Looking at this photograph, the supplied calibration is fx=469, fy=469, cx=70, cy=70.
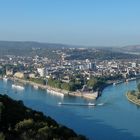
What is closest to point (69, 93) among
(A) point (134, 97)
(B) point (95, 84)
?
(B) point (95, 84)

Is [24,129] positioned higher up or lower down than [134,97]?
higher up

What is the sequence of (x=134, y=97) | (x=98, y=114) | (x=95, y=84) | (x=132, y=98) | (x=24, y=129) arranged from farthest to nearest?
(x=95, y=84)
(x=134, y=97)
(x=132, y=98)
(x=98, y=114)
(x=24, y=129)

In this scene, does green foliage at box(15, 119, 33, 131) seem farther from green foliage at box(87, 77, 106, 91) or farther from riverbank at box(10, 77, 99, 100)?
green foliage at box(87, 77, 106, 91)

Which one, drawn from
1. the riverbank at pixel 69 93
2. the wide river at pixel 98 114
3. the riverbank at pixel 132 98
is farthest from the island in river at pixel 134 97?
the riverbank at pixel 69 93

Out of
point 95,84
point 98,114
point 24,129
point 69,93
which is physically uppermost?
point 24,129

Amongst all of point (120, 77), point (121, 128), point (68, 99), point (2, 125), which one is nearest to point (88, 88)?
point (68, 99)

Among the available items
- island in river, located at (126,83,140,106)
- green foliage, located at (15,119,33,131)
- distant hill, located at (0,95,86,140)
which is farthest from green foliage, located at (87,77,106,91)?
green foliage, located at (15,119,33,131)

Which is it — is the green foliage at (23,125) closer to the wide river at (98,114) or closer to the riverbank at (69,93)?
the wide river at (98,114)

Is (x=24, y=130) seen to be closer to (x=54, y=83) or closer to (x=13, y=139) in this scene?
(x=13, y=139)

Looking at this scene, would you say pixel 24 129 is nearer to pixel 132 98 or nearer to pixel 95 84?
pixel 132 98
